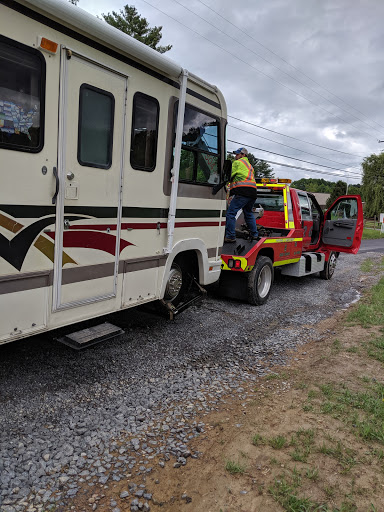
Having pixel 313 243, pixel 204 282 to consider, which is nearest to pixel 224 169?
pixel 204 282

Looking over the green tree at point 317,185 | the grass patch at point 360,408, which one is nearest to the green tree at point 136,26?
the grass patch at point 360,408

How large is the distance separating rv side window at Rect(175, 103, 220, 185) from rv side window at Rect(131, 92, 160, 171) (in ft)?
1.40

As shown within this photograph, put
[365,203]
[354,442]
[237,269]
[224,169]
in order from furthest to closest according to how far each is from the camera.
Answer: [365,203]
[237,269]
[224,169]
[354,442]

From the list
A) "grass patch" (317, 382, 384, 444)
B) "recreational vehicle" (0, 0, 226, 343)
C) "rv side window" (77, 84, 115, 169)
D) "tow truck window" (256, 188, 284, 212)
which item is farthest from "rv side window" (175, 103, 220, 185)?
"tow truck window" (256, 188, 284, 212)

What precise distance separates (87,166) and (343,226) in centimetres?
754

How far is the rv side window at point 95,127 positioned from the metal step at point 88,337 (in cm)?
160

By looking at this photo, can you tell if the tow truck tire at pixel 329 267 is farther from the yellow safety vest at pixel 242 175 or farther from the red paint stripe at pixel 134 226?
the red paint stripe at pixel 134 226

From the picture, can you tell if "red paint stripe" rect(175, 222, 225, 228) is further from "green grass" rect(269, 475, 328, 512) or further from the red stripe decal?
"green grass" rect(269, 475, 328, 512)

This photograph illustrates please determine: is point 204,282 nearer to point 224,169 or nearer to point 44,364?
point 224,169

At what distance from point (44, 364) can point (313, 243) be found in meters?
7.41

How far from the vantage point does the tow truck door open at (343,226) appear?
364 inches

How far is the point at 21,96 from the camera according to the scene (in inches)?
116

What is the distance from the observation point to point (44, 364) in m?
3.98

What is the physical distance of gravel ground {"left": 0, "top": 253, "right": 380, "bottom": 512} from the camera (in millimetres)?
2555
